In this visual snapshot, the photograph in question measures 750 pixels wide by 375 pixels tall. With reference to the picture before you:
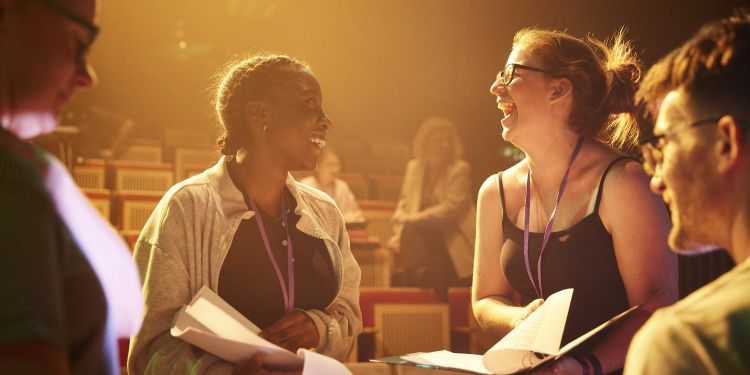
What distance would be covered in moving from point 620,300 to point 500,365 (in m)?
0.47

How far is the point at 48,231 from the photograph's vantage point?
2.81 feet

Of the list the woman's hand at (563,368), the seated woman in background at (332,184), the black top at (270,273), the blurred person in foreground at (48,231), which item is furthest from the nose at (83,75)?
the seated woman in background at (332,184)

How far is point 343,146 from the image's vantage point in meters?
9.68

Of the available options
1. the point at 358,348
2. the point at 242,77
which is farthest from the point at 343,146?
the point at 242,77

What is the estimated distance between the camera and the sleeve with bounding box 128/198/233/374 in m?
1.70

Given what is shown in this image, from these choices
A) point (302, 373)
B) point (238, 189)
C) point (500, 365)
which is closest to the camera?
point (302, 373)

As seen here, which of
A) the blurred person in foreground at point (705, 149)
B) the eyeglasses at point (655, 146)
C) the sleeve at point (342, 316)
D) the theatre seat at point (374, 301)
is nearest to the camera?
the blurred person in foreground at point (705, 149)

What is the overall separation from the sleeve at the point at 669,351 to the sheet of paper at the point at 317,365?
2.75 feet

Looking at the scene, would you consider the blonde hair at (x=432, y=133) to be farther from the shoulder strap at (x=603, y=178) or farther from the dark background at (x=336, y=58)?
the shoulder strap at (x=603, y=178)

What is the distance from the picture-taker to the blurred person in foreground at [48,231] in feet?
2.62

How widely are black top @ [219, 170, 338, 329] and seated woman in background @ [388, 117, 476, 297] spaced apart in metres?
3.71

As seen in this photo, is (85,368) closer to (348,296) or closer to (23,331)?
(23,331)

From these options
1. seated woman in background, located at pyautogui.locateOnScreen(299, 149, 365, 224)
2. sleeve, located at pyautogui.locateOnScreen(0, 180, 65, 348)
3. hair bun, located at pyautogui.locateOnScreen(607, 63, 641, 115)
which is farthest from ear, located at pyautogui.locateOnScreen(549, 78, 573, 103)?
seated woman in background, located at pyautogui.locateOnScreen(299, 149, 365, 224)

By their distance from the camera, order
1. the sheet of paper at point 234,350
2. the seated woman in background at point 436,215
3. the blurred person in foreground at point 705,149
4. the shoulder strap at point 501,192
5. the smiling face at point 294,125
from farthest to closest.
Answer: the seated woman in background at point 436,215 < the shoulder strap at point 501,192 < the smiling face at point 294,125 < the sheet of paper at point 234,350 < the blurred person in foreground at point 705,149
